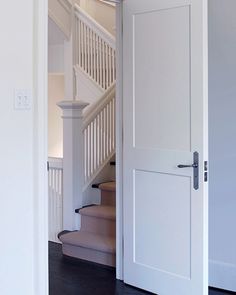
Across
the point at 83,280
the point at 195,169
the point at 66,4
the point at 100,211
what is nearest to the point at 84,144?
the point at 100,211

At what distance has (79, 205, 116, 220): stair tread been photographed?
13.6ft

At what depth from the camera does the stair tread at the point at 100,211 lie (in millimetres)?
4137

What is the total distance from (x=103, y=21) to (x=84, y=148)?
294 centimetres

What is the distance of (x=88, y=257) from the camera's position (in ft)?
13.4

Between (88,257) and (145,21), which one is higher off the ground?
(145,21)

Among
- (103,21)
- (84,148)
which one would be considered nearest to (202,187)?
(84,148)

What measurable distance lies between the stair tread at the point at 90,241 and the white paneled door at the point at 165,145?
0.39m

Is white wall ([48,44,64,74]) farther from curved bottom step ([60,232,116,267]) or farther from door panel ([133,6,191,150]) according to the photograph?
door panel ([133,6,191,150])
